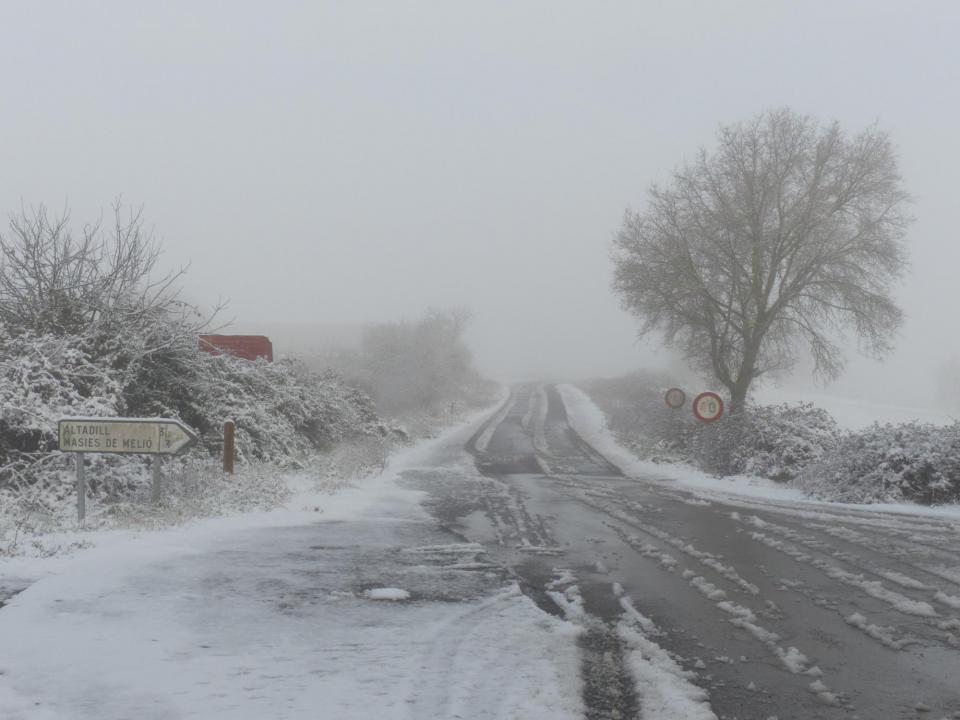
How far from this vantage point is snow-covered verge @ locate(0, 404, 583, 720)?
3.71 m

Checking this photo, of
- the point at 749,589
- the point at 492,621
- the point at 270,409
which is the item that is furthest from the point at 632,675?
the point at 270,409

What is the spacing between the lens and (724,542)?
8594 millimetres

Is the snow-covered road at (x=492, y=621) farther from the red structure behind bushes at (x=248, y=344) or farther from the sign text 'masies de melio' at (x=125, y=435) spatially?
the red structure behind bushes at (x=248, y=344)

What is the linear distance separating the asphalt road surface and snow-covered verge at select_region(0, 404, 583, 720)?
0.52m

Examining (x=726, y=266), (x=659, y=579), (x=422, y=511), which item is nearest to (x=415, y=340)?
(x=726, y=266)

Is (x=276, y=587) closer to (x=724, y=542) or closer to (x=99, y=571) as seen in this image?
(x=99, y=571)

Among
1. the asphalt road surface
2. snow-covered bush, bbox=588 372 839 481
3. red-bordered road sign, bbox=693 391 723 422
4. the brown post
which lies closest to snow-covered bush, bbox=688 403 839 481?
snow-covered bush, bbox=588 372 839 481

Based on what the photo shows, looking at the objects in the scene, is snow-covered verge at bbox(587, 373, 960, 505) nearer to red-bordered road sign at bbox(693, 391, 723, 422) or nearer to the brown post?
red-bordered road sign at bbox(693, 391, 723, 422)

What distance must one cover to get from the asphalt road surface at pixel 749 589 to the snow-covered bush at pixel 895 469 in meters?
1.48

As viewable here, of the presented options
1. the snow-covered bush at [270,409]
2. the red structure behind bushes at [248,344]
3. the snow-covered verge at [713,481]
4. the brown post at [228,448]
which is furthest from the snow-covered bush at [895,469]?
the red structure behind bushes at [248,344]

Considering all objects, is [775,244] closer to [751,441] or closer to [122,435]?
[751,441]

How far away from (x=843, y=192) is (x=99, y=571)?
66.2ft

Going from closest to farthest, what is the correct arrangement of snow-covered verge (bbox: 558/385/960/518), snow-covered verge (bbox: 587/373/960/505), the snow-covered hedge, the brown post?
1. the snow-covered hedge
2. the brown post
3. snow-covered verge (bbox: 558/385/960/518)
4. snow-covered verge (bbox: 587/373/960/505)

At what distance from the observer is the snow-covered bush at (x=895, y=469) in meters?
12.4
